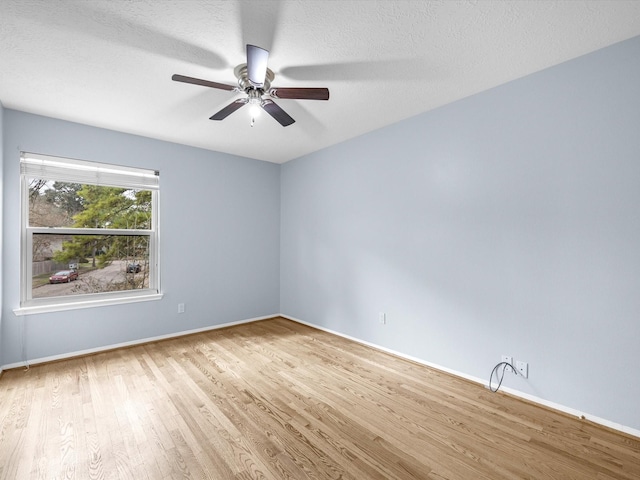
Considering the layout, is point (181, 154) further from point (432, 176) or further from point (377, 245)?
point (432, 176)

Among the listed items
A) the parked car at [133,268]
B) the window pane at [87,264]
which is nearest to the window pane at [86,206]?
the window pane at [87,264]

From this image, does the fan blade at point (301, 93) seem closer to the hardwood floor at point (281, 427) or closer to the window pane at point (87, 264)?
the hardwood floor at point (281, 427)

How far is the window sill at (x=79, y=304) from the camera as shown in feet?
9.80

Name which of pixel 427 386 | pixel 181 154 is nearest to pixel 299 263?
pixel 181 154

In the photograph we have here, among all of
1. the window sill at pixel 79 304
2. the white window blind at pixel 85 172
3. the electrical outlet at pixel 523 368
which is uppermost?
the white window blind at pixel 85 172

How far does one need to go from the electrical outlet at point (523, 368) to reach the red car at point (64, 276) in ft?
14.5

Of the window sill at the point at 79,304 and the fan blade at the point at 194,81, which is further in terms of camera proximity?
the window sill at the point at 79,304

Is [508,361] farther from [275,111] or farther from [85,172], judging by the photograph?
[85,172]

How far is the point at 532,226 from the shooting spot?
7.68 ft

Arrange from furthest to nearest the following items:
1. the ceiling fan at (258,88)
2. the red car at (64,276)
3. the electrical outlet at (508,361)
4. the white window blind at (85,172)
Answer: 1. the red car at (64,276)
2. the white window blind at (85,172)
3. the electrical outlet at (508,361)
4. the ceiling fan at (258,88)

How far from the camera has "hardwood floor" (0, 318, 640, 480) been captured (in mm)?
1655

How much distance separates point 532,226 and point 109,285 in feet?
14.4

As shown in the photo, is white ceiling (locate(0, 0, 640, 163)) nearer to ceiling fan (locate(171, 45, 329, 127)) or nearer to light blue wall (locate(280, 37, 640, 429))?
ceiling fan (locate(171, 45, 329, 127))

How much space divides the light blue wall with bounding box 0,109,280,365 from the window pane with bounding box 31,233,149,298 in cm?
21
